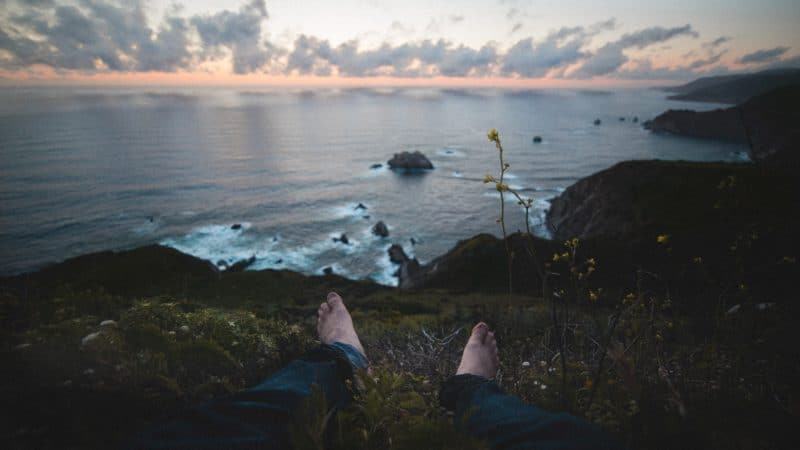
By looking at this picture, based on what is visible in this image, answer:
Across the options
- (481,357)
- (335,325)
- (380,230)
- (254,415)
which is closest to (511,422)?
(254,415)

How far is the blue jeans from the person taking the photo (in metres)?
1.43

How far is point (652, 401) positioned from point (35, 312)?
5459 mm

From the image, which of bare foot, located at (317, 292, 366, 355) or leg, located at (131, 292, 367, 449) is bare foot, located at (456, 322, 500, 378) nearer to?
bare foot, located at (317, 292, 366, 355)

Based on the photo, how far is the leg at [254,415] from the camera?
142 centimetres

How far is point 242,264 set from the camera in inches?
1061

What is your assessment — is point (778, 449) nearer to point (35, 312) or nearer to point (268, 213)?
point (35, 312)

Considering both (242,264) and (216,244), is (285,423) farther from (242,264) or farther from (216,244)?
(216,244)

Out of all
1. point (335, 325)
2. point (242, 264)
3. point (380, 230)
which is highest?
point (335, 325)

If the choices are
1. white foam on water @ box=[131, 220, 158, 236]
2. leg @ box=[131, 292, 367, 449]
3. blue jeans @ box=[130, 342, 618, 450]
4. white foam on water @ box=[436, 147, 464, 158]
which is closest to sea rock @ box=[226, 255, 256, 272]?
white foam on water @ box=[131, 220, 158, 236]

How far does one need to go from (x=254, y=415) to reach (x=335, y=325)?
9.78ft

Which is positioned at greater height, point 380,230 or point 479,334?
point 479,334

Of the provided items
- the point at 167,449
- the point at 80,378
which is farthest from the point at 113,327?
the point at 167,449

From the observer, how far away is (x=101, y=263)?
20.5m

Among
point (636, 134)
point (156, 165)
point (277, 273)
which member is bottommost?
point (277, 273)
